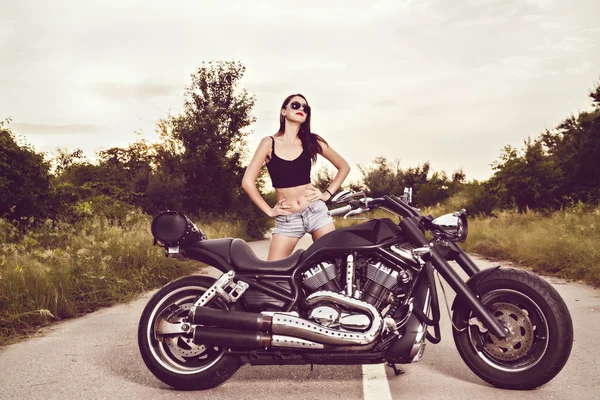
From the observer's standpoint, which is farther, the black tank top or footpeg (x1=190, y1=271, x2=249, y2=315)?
the black tank top

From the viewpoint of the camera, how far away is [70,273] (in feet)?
28.1

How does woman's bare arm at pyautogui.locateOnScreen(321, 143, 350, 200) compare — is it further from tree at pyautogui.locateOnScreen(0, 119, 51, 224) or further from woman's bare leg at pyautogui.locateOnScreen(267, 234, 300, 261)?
tree at pyautogui.locateOnScreen(0, 119, 51, 224)

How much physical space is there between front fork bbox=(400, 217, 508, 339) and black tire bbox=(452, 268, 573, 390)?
100mm

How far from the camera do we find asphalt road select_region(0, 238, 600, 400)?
13.8 feet

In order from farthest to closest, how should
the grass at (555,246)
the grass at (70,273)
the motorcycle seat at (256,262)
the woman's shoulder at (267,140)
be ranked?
the grass at (555,246), the grass at (70,273), the woman's shoulder at (267,140), the motorcycle seat at (256,262)

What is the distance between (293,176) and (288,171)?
62mm

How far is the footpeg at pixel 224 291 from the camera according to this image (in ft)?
14.5

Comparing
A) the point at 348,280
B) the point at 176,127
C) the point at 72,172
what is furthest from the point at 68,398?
the point at 72,172

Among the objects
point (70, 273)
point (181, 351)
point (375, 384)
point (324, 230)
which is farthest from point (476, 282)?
point (70, 273)

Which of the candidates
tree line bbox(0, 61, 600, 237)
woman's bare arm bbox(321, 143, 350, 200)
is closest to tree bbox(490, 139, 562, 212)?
tree line bbox(0, 61, 600, 237)

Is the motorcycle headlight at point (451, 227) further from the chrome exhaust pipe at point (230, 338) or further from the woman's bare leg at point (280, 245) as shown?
the chrome exhaust pipe at point (230, 338)

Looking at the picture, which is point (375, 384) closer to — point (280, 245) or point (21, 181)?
point (280, 245)

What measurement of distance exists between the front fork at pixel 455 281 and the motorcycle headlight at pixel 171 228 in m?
1.64

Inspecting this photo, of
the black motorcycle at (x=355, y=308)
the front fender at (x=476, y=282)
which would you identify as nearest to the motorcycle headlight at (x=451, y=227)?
the black motorcycle at (x=355, y=308)
